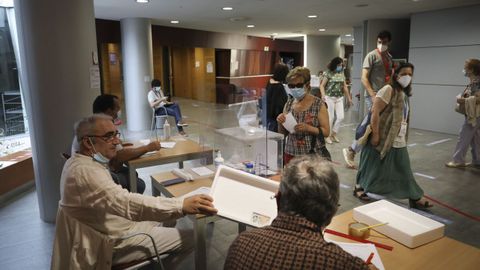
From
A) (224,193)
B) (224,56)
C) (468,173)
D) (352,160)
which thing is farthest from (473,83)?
(224,56)

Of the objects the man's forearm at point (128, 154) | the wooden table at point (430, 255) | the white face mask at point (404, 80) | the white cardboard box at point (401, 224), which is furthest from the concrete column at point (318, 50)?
the wooden table at point (430, 255)

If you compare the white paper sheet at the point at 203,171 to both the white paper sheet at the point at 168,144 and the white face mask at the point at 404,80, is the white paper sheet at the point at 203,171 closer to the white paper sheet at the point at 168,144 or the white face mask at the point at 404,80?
the white paper sheet at the point at 168,144

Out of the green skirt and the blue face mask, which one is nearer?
the blue face mask

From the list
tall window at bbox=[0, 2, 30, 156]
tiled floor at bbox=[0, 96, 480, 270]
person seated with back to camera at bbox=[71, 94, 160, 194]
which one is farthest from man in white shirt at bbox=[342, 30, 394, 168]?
tall window at bbox=[0, 2, 30, 156]

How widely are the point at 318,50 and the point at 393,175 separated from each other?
11492 mm

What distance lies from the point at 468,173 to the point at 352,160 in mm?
1457

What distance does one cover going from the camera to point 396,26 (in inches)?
341

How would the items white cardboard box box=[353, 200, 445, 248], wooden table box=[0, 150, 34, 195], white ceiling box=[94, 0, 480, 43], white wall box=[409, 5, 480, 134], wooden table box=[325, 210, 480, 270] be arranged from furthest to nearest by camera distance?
white wall box=[409, 5, 480, 134]
white ceiling box=[94, 0, 480, 43]
wooden table box=[0, 150, 34, 195]
white cardboard box box=[353, 200, 445, 248]
wooden table box=[325, 210, 480, 270]

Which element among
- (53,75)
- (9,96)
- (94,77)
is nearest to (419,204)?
(94,77)

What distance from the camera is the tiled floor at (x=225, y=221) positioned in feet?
8.98

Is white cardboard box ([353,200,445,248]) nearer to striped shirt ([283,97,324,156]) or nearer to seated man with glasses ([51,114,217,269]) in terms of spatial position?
seated man with glasses ([51,114,217,269])

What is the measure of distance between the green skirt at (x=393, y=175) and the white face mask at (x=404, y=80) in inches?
24.3

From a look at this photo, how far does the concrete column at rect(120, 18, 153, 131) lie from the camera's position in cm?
773

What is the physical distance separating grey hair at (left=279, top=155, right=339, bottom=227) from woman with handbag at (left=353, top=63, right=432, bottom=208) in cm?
232
